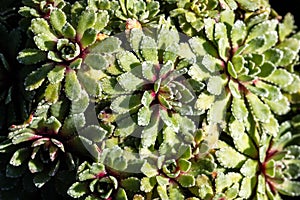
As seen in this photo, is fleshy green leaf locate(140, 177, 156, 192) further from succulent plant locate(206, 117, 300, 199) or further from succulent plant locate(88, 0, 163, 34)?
succulent plant locate(88, 0, 163, 34)

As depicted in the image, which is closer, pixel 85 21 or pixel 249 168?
pixel 85 21

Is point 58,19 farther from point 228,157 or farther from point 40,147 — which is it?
point 228,157

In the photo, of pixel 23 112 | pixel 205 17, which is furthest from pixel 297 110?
pixel 23 112

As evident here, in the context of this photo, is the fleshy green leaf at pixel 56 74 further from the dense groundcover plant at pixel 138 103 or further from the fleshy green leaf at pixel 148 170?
the fleshy green leaf at pixel 148 170

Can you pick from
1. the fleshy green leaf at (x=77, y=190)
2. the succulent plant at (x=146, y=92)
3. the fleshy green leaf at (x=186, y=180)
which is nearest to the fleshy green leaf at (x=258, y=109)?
the succulent plant at (x=146, y=92)

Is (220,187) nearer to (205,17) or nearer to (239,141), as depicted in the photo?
(239,141)

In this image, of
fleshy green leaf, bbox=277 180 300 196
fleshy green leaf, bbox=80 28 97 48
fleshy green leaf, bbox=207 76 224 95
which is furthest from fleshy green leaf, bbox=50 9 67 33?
fleshy green leaf, bbox=277 180 300 196

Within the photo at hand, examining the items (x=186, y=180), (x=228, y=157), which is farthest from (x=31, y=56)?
(x=228, y=157)

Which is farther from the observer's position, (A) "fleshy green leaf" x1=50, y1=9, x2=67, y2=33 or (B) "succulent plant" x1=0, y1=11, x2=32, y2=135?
(B) "succulent plant" x1=0, y1=11, x2=32, y2=135

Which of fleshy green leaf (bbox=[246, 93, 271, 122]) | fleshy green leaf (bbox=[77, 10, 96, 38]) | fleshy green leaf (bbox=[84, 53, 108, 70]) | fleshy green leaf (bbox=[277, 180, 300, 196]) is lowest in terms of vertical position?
fleshy green leaf (bbox=[277, 180, 300, 196])
